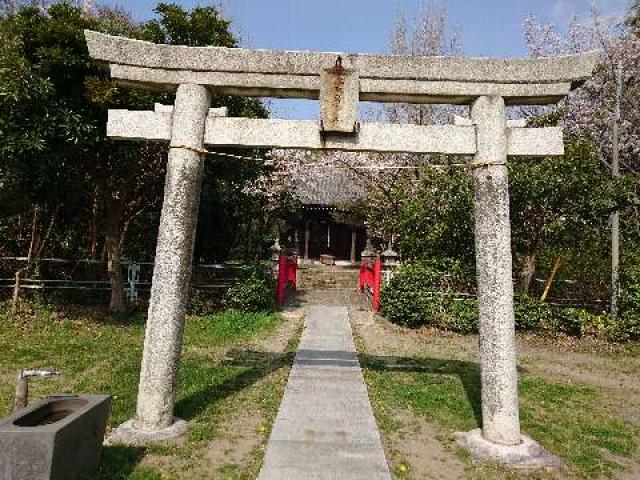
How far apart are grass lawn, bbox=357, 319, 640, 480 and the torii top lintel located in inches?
156

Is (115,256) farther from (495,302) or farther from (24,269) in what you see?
(495,302)

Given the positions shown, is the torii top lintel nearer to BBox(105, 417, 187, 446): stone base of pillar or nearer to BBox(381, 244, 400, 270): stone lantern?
BBox(105, 417, 187, 446): stone base of pillar

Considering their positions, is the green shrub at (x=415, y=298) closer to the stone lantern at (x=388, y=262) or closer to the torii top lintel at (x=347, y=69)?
the stone lantern at (x=388, y=262)

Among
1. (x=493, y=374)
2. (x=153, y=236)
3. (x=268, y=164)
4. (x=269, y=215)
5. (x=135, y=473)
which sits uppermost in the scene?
(x=268, y=164)

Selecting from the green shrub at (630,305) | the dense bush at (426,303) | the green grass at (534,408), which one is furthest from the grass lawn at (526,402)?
the dense bush at (426,303)

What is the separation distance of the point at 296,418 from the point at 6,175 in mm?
8903

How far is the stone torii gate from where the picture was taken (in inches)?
213

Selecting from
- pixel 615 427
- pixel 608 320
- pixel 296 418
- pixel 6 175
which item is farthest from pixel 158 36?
pixel 608 320

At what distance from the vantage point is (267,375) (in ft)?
26.8

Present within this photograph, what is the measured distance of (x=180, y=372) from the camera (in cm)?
808

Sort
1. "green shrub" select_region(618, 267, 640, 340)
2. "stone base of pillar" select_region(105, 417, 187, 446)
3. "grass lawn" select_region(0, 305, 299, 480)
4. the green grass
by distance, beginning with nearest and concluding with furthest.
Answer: "grass lawn" select_region(0, 305, 299, 480), "stone base of pillar" select_region(105, 417, 187, 446), the green grass, "green shrub" select_region(618, 267, 640, 340)

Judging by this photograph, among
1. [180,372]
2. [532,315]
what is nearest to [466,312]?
[532,315]

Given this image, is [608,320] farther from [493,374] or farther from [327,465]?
[327,465]

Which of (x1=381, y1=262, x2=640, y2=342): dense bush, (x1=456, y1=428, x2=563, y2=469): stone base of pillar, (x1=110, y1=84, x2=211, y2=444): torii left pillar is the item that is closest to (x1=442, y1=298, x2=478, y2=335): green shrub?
(x1=381, y1=262, x2=640, y2=342): dense bush
